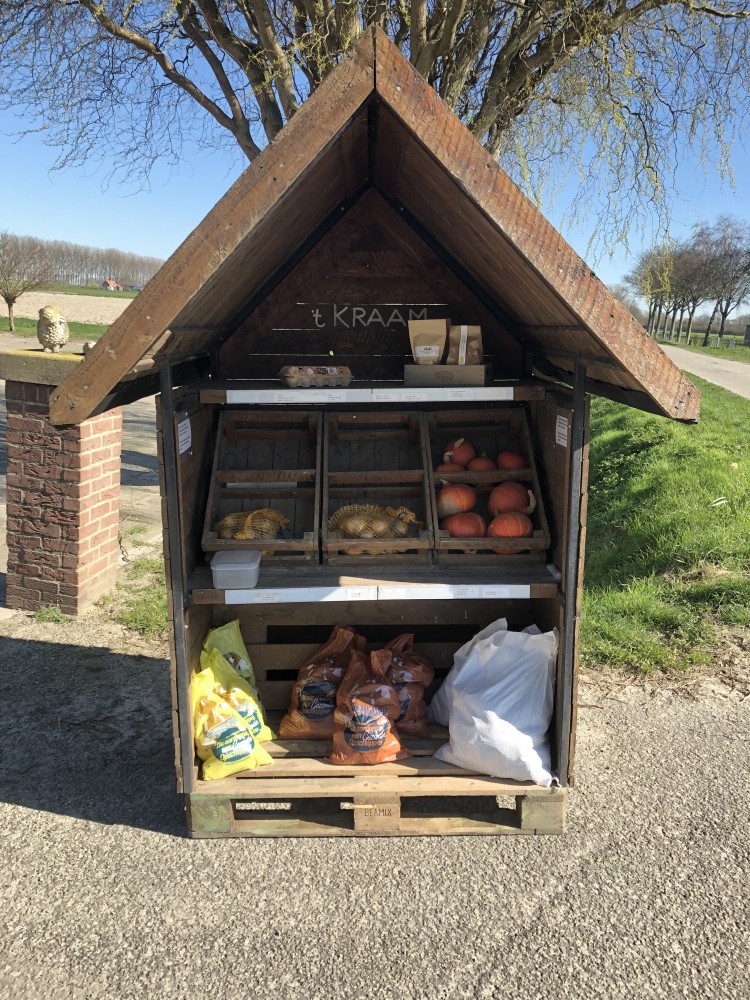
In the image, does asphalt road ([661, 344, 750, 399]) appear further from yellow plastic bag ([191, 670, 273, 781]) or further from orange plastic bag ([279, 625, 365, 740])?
yellow plastic bag ([191, 670, 273, 781])

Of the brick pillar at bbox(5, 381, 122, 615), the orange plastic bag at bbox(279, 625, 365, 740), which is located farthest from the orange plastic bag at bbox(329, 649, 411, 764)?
the brick pillar at bbox(5, 381, 122, 615)

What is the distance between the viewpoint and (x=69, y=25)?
7.86 m

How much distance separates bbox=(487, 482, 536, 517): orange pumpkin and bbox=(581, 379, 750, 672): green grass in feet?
6.28

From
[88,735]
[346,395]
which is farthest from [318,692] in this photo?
[346,395]

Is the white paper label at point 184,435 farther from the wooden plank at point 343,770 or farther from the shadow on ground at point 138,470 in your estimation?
the shadow on ground at point 138,470

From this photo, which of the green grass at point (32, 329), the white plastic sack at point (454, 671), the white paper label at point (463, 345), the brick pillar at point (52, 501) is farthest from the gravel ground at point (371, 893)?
the green grass at point (32, 329)

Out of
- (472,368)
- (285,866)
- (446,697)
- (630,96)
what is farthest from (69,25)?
(285,866)

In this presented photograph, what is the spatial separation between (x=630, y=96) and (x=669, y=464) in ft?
13.8

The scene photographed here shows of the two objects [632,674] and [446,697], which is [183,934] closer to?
[446,697]

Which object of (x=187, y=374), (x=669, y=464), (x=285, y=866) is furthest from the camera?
(x=669, y=464)

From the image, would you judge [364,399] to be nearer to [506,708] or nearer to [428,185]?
[428,185]

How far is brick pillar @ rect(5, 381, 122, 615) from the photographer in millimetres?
5578

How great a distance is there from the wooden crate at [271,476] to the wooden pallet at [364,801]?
39.7 inches

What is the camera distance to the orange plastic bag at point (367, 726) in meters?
3.54
